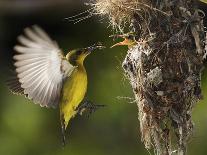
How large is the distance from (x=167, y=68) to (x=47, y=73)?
0.61 metres

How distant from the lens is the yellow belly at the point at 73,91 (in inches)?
174

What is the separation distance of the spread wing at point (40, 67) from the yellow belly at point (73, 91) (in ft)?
0.16

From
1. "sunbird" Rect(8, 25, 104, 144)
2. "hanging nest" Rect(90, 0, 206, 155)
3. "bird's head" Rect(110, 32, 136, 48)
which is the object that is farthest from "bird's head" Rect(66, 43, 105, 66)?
"hanging nest" Rect(90, 0, 206, 155)

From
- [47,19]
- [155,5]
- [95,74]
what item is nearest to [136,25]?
[155,5]

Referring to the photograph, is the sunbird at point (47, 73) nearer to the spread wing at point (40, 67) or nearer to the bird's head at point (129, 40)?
the spread wing at point (40, 67)

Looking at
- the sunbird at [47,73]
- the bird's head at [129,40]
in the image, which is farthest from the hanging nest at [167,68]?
the sunbird at [47,73]

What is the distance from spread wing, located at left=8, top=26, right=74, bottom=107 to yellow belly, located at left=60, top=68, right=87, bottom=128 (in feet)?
0.16

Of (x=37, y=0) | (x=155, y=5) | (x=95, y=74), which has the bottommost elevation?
(x=95, y=74)

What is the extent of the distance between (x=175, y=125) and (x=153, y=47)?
16.1 inches

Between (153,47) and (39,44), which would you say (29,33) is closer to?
(39,44)

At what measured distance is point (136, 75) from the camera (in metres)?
4.27

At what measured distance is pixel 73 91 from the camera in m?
4.46

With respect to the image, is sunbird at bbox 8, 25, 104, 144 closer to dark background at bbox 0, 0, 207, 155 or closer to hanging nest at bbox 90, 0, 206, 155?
hanging nest at bbox 90, 0, 206, 155

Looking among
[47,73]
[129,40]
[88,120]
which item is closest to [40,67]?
[47,73]
